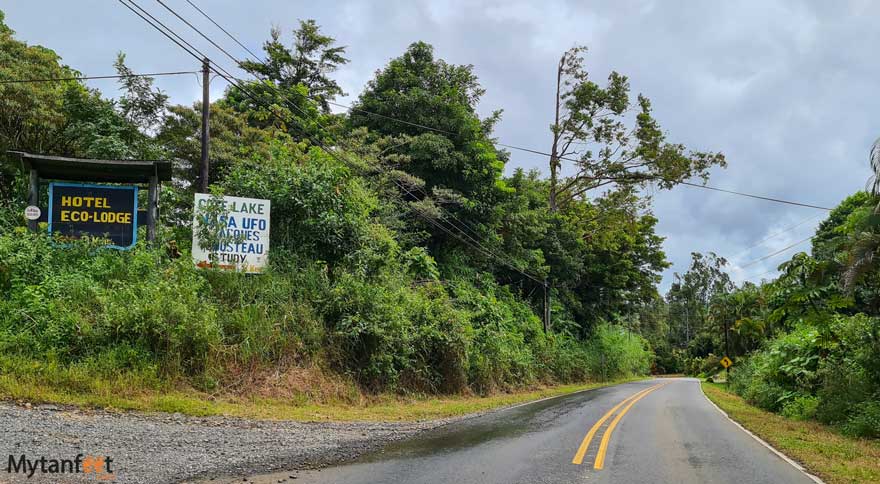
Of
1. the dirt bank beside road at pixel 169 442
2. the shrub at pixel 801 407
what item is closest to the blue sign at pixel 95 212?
the dirt bank beside road at pixel 169 442

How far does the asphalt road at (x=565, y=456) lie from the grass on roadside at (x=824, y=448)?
1.42 ft

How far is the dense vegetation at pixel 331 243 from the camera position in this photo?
1160 centimetres

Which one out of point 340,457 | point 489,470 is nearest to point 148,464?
point 340,457

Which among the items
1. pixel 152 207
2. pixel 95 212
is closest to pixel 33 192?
pixel 95 212

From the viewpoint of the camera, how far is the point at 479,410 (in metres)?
15.3

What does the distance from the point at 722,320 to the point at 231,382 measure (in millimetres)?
49439

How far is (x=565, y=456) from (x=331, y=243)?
1022 centimetres

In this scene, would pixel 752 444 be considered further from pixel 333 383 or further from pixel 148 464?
pixel 148 464

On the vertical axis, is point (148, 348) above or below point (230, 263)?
below

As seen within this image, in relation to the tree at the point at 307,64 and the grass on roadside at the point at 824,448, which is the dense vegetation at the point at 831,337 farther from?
the tree at the point at 307,64

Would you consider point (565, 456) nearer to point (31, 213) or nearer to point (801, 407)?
point (801, 407)

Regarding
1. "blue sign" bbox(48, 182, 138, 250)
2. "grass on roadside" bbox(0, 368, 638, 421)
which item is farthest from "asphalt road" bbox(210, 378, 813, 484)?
"blue sign" bbox(48, 182, 138, 250)
